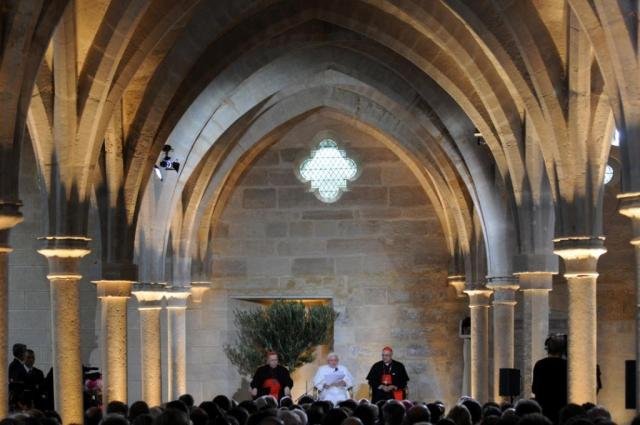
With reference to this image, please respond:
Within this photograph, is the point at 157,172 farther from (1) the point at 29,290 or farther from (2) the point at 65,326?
(2) the point at 65,326

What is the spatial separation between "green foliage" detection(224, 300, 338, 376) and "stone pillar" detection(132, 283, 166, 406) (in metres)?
3.62

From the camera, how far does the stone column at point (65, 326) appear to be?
1231 cm

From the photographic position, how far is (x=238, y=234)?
75.8ft

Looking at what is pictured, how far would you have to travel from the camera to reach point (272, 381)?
15953 mm

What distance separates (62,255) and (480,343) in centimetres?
881

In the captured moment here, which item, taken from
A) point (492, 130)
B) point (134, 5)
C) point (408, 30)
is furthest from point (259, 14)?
point (134, 5)

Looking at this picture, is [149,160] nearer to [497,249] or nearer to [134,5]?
[134,5]

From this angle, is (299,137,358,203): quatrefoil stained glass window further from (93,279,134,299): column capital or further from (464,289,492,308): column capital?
(93,279,134,299): column capital

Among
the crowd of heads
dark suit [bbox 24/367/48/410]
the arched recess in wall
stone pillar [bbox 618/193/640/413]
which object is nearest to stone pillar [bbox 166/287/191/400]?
the arched recess in wall

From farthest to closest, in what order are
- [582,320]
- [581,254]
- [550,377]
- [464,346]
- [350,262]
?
[350,262], [464,346], [581,254], [582,320], [550,377]

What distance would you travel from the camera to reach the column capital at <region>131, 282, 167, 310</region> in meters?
17.7

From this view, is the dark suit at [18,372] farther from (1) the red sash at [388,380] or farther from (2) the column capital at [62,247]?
(1) the red sash at [388,380]

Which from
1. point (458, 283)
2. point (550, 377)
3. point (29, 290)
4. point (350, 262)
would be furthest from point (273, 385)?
point (350, 262)

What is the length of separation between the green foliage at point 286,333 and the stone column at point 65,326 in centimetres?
897
